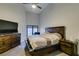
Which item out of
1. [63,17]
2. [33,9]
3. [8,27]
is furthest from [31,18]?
[63,17]

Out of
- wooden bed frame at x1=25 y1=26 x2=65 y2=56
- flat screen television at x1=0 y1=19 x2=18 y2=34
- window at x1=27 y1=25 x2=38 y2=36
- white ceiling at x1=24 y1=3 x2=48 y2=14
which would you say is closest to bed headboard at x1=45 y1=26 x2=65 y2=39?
wooden bed frame at x1=25 y1=26 x2=65 y2=56

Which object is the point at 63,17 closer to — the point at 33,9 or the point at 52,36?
the point at 52,36

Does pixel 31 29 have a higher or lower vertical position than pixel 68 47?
higher

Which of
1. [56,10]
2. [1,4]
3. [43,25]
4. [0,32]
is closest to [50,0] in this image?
[56,10]

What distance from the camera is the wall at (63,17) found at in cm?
136

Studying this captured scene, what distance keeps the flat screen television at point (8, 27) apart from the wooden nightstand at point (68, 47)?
755mm

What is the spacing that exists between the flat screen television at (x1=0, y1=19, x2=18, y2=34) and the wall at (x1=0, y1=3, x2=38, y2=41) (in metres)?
0.05

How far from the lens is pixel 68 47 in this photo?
56.1 inches

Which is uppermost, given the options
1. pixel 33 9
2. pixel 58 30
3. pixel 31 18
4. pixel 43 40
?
pixel 33 9

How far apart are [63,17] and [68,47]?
475mm

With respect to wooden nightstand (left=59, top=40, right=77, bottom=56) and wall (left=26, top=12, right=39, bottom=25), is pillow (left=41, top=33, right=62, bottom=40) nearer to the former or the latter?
wooden nightstand (left=59, top=40, right=77, bottom=56)

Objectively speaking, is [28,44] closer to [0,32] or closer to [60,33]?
[0,32]

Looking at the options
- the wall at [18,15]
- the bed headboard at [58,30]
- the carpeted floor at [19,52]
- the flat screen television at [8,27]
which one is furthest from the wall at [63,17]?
the flat screen television at [8,27]

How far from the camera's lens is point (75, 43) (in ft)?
4.42
